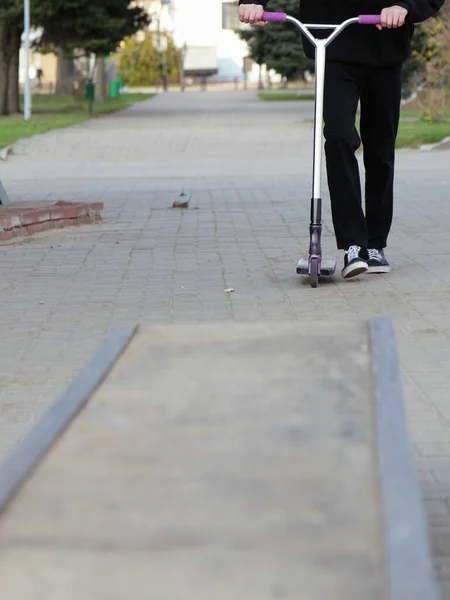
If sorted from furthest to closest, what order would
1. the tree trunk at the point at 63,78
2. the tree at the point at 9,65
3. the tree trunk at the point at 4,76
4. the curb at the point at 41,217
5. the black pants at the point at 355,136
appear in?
the tree trunk at the point at 63,78
the tree trunk at the point at 4,76
the tree at the point at 9,65
the curb at the point at 41,217
the black pants at the point at 355,136

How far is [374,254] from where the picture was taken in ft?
24.7

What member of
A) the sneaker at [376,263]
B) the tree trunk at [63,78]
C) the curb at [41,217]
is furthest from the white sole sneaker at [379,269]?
the tree trunk at [63,78]

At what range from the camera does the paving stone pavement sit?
4715 mm

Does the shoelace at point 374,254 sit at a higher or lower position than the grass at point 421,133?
higher

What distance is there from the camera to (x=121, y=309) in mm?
6469

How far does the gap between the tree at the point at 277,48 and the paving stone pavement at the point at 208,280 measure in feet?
114

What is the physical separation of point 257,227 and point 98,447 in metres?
8.09

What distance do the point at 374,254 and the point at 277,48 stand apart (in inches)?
1774

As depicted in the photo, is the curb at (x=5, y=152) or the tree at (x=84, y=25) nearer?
the curb at (x=5, y=152)

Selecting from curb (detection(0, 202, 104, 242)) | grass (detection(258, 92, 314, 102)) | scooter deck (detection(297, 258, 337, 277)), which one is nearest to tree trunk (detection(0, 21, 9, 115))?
grass (detection(258, 92, 314, 102))

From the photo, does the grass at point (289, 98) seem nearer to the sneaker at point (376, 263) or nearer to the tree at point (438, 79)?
the tree at point (438, 79)

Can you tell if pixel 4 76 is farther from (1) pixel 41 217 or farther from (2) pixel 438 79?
(1) pixel 41 217

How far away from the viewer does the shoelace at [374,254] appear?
7.51 metres

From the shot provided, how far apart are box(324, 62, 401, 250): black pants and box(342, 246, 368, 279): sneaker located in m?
0.05
